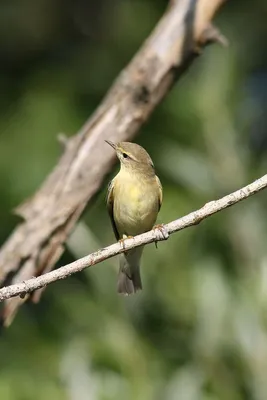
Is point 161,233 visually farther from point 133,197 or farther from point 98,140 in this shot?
point 98,140

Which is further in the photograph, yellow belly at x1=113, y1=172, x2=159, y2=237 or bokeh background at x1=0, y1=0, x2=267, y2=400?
yellow belly at x1=113, y1=172, x2=159, y2=237

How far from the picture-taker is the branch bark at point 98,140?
4516 millimetres

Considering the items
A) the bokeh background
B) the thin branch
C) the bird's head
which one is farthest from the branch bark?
A: the thin branch

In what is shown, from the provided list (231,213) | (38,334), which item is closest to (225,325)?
(231,213)

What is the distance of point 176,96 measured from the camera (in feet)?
19.8

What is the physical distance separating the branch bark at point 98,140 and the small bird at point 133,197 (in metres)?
0.12

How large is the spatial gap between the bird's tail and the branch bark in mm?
306

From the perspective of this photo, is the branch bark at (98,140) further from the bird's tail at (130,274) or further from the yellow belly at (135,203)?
the bird's tail at (130,274)

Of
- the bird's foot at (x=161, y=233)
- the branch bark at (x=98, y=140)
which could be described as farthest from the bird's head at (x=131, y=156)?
the bird's foot at (x=161, y=233)

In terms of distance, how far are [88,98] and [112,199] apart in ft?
11.3

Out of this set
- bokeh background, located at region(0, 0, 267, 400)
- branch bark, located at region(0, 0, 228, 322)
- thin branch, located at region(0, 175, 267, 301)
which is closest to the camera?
thin branch, located at region(0, 175, 267, 301)

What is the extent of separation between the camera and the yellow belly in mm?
4547

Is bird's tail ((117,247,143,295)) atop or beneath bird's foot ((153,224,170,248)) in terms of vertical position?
atop

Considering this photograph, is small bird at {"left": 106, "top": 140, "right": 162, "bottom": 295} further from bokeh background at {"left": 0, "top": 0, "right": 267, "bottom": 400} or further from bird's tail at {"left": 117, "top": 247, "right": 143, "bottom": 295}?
bokeh background at {"left": 0, "top": 0, "right": 267, "bottom": 400}
